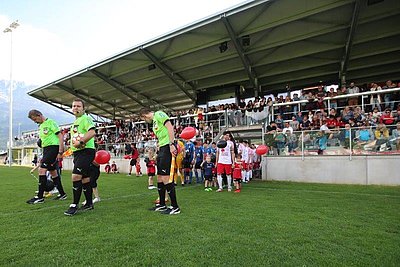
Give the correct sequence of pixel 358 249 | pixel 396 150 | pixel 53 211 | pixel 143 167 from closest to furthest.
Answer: pixel 358 249 < pixel 53 211 < pixel 396 150 < pixel 143 167

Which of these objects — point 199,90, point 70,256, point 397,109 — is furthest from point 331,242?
point 199,90

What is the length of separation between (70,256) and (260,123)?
12.3 metres

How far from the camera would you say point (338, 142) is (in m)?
11.7

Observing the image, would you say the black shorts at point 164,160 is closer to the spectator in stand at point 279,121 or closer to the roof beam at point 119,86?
the spectator in stand at point 279,121

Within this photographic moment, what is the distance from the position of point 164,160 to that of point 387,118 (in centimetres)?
940

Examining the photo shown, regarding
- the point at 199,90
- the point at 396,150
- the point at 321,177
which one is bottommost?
the point at 321,177

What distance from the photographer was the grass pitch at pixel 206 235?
132 inches

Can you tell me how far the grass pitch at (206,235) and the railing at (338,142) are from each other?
15.6 feet

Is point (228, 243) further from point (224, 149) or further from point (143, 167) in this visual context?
point (143, 167)

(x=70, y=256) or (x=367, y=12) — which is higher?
(x=367, y=12)

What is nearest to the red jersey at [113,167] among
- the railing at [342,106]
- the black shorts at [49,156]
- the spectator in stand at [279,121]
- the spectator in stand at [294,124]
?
the railing at [342,106]

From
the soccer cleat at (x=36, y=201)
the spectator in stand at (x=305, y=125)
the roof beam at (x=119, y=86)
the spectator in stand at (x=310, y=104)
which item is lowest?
the soccer cleat at (x=36, y=201)

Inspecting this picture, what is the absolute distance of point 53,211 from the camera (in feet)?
19.8

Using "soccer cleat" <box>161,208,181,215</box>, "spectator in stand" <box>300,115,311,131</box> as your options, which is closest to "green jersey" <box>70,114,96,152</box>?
"soccer cleat" <box>161,208,181,215</box>
